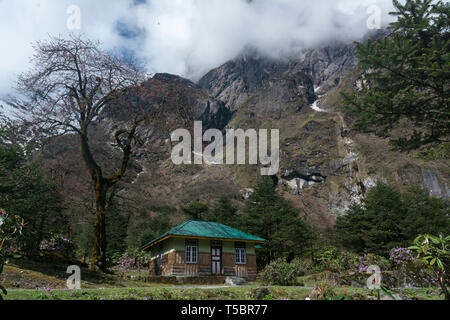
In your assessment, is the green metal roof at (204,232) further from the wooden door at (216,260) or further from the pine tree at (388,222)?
the pine tree at (388,222)

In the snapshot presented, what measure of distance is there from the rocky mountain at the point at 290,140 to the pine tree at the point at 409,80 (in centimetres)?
201

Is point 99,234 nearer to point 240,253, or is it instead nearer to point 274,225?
point 240,253

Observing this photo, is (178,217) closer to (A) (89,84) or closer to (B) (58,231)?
(B) (58,231)

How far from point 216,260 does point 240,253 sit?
187cm

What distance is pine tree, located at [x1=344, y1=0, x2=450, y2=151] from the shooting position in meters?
13.7

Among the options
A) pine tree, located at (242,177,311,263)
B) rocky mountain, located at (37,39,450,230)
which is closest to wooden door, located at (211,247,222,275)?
rocky mountain, located at (37,39,450,230)

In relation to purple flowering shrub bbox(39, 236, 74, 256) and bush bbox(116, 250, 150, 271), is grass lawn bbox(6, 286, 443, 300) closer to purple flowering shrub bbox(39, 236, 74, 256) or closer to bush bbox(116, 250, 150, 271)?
purple flowering shrub bbox(39, 236, 74, 256)

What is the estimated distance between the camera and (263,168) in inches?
3578

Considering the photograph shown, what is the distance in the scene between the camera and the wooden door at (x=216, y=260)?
65.5 feet

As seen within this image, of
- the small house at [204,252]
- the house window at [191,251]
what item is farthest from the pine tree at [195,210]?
the house window at [191,251]

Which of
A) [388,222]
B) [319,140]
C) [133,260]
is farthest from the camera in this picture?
[319,140]

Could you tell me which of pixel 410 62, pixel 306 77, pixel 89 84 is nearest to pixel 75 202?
pixel 89 84

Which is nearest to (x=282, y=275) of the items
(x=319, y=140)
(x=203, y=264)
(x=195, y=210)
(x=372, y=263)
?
(x=372, y=263)

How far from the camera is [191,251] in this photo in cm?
1964
